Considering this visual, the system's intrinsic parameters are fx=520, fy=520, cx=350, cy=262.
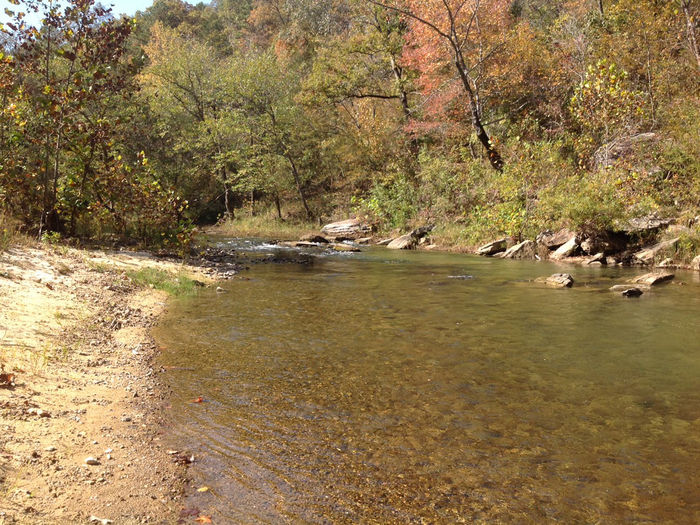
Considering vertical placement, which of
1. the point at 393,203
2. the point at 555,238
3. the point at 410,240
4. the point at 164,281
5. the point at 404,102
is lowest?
the point at 410,240

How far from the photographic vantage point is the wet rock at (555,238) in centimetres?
1761

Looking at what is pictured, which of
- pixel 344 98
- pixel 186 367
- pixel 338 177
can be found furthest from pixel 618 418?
pixel 338 177

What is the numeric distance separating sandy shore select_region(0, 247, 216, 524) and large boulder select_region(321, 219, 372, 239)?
2056cm

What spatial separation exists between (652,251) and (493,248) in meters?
5.42

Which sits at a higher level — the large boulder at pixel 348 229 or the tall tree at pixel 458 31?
the tall tree at pixel 458 31

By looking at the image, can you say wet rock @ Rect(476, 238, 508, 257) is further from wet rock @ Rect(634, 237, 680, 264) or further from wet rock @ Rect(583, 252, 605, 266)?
wet rock @ Rect(634, 237, 680, 264)

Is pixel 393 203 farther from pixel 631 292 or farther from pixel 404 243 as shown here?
pixel 631 292

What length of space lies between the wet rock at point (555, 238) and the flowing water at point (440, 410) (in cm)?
798

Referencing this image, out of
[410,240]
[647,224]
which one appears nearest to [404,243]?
[410,240]

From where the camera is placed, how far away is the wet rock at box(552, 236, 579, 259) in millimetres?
16922

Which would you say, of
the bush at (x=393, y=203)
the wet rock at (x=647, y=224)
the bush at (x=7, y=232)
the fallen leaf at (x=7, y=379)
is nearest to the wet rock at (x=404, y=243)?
the bush at (x=393, y=203)

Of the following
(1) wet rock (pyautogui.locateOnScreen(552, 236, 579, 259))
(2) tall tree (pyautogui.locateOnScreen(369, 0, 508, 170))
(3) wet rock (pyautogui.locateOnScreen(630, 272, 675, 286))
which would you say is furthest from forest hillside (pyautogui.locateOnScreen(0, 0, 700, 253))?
(3) wet rock (pyautogui.locateOnScreen(630, 272, 675, 286))

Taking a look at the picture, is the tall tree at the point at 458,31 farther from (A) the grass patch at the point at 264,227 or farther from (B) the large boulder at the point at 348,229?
(A) the grass patch at the point at 264,227

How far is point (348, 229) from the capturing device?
29.5 meters
